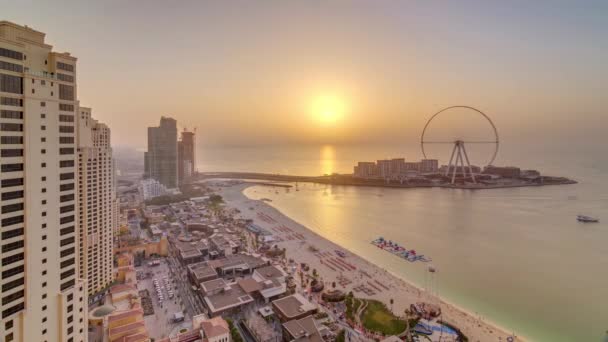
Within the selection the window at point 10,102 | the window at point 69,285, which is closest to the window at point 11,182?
the window at point 10,102

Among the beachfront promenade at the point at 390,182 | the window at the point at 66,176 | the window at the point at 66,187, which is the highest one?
the window at the point at 66,176

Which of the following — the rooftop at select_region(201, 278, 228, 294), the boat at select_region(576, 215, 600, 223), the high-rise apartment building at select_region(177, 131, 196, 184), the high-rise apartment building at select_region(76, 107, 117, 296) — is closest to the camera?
the high-rise apartment building at select_region(76, 107, 117, 296)

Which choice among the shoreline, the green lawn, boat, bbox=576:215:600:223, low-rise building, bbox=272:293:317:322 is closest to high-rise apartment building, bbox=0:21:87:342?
low-rise building, bbox=272:293:317:322

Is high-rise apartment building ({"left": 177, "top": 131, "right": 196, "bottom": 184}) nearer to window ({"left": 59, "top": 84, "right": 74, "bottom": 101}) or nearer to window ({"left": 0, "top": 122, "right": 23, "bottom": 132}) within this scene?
window ({"left": 59, "top": 84, "right": 74, "bottom": 101})

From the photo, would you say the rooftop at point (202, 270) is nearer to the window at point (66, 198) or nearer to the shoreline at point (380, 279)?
the shoreline at point (380, 279)

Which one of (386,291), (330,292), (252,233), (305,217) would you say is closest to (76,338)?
(330,292)

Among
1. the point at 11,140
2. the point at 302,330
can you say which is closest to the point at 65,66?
the point at 11,140
